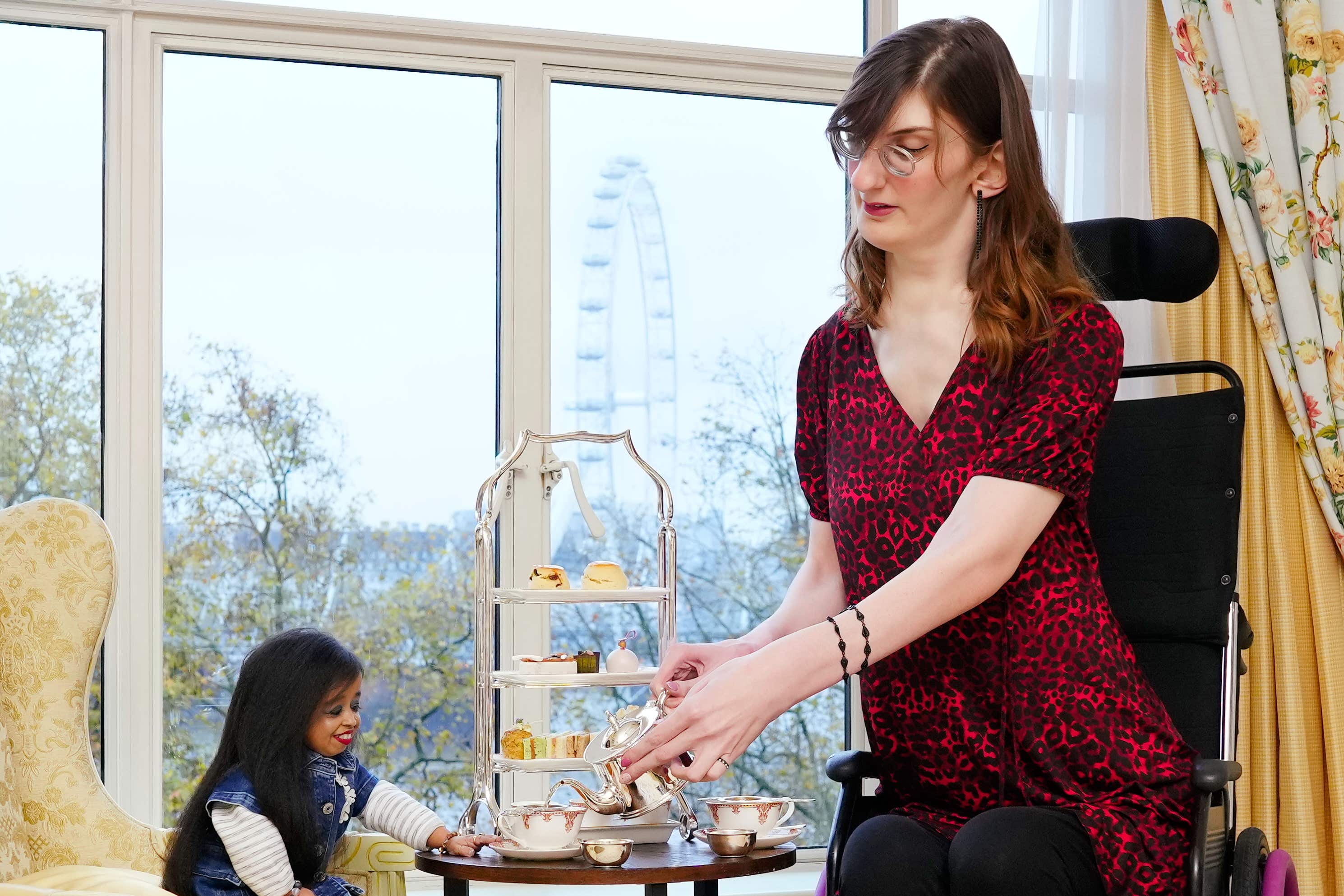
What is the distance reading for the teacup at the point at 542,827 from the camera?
1836 millimetres

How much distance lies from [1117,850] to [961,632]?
26 centimetres

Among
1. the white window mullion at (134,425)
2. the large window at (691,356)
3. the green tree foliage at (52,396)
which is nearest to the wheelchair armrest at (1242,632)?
the large window at (691,356)

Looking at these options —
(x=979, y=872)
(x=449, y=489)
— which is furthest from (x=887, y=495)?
(x=449, y=489)

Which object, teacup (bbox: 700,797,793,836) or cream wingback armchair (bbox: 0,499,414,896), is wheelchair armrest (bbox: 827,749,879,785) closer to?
teacup (bbox: 700,797,793,836)

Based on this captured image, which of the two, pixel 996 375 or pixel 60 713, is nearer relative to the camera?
pixel 996 375

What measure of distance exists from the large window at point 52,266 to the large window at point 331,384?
137 millimetres

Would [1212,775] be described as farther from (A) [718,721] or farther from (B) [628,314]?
(B) [628,314]

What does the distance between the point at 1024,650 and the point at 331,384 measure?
1778 mm

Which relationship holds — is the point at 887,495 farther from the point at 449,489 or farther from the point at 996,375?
the point at 449,489

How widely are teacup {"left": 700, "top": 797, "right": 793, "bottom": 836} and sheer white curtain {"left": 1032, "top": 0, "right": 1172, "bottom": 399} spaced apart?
116 cm

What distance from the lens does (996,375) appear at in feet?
4.43

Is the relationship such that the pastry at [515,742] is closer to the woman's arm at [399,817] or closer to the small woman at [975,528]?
the woman's arm at [399,817]

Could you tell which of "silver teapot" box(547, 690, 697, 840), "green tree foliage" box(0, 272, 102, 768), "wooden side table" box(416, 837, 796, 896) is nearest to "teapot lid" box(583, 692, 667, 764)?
"silver teapot" box(547, 690, 697, 840)

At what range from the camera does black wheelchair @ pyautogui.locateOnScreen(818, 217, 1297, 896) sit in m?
1.78
